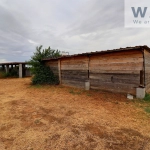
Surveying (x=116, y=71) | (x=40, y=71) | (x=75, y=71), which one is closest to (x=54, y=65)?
(x=40, y=71)

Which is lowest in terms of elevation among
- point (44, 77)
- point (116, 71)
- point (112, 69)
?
point (44, 77)

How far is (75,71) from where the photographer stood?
10.1 m

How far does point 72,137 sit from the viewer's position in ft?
10.3

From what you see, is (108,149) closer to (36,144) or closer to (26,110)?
(36,144)

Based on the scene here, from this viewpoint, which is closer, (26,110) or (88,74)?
(26,110)

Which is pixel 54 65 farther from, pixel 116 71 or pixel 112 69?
pixel 116 71

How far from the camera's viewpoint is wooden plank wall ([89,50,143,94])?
6.72 meters

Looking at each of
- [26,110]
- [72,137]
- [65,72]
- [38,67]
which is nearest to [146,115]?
[72,137]

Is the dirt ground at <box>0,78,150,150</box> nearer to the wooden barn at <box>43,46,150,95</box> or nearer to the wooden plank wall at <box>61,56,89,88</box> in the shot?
the wooden barn at <box>43,46,150,95</box>

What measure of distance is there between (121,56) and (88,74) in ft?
9.36

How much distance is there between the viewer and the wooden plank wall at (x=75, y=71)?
9.37 m

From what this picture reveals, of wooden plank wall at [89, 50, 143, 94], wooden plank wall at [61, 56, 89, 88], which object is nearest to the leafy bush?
wooden plank wall at [61, 56, 89, 88]

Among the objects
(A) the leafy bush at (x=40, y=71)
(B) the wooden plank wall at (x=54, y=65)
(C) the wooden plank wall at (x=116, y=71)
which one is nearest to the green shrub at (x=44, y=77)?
(A) the leafy bush at (x=40, y=71)

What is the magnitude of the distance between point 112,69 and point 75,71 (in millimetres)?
3416
